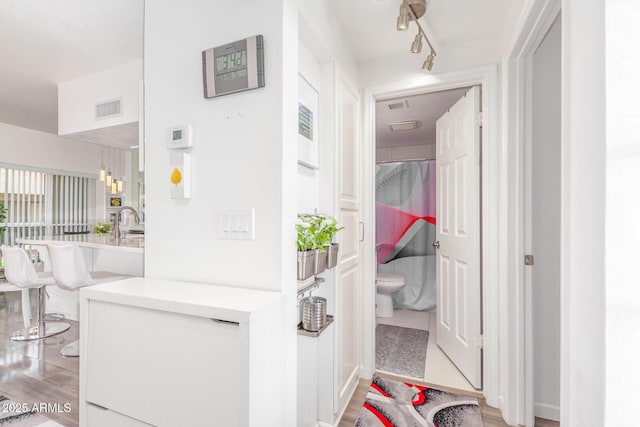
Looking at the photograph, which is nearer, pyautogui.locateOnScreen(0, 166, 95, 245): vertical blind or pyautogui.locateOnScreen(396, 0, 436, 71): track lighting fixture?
pyautogui.locateOnScreen(396, 0, 436, 71): track lighting fixture

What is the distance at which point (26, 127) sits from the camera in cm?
488

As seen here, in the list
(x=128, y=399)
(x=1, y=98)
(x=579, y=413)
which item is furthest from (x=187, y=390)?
(x=1, y=98)

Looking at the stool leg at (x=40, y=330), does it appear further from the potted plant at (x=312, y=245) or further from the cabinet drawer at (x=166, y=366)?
the potted plant at (x=312, y=245)

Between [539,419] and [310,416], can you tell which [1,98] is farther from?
[539,419]

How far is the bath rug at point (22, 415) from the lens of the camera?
1.71 meters

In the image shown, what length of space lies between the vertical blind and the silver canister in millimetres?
5377

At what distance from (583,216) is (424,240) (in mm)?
3242

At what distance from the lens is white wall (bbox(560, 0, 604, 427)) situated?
754mm

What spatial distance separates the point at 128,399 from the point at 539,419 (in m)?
2.21

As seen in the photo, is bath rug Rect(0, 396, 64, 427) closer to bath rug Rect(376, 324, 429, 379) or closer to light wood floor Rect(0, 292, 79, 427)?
light wood floor Rect(0, 292, 79, 427)

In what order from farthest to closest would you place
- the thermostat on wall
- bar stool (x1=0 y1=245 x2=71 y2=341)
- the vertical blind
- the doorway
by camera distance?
the vertical blind < bar stool (x1=0 y1=245 x2=71 y2=341) < the doorway < the thermostat on wall

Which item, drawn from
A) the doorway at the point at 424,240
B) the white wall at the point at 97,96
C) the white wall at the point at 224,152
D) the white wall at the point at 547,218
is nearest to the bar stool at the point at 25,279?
the white wall at the point at 97,96

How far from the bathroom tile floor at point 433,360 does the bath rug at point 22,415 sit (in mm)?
2404
